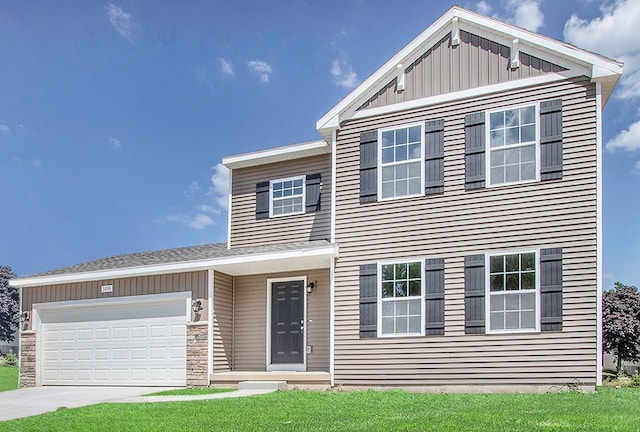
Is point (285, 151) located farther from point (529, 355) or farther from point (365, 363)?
point (529, 355)

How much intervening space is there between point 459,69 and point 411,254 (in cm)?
375

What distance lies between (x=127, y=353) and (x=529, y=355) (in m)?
9.12

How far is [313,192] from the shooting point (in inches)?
563

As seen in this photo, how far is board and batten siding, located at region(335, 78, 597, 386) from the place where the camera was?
→ 1053cm

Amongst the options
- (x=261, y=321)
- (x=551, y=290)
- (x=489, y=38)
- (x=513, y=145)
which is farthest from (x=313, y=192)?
(x=551, y=290)

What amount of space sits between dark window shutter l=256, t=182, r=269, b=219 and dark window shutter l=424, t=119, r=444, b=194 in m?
4.48

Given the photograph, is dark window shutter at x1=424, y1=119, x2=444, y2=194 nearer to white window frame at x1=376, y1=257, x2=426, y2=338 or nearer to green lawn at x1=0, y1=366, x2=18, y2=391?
white window frame at x1=376, y1=257, x2=426, y2=338

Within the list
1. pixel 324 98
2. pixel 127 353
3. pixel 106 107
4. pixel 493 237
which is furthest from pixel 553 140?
pixel 106 107

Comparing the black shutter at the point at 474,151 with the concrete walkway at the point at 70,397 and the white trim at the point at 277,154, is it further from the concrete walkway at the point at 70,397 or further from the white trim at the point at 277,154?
the concrete walkway at the point at 70,397

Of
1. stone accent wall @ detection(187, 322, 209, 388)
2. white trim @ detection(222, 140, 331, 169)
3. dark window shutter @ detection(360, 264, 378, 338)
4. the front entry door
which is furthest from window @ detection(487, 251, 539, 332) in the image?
stone accent wall @ detection(187, 322, 209, 388)

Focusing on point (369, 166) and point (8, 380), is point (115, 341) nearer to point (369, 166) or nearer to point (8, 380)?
point (8, 380)

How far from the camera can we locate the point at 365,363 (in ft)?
39.3

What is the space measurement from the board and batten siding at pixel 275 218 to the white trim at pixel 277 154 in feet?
0.53

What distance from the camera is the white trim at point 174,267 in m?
12.5
